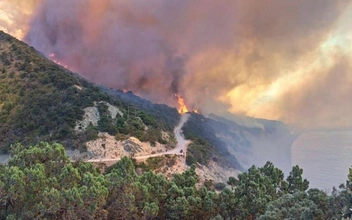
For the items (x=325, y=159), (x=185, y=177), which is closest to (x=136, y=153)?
(x=185, y=177)

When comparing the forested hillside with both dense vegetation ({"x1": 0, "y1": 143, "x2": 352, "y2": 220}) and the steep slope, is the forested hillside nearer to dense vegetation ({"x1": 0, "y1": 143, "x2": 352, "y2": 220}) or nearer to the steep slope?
the steep slope

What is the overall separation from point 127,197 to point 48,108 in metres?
41.2

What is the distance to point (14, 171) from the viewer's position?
2314 cm

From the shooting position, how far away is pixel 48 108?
6116 centimetres

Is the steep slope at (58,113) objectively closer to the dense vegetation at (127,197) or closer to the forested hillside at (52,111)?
the forested hillside at (52,111)

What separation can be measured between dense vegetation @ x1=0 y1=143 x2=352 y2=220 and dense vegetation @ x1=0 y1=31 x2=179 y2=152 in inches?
1086

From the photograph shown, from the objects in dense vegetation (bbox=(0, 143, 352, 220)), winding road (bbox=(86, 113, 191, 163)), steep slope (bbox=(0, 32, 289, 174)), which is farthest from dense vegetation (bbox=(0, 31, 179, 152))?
dense vegetation (bbox=(0, 143, 352, 220))

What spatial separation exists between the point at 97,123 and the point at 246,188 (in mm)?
35749

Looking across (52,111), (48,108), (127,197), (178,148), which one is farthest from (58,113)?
(127,197)

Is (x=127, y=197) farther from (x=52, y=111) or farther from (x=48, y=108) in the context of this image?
(x=48, y=108)

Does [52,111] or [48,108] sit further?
[48,108]

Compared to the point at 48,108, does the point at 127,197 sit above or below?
below

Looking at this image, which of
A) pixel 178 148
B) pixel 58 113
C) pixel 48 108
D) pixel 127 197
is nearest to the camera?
pixel 127 197

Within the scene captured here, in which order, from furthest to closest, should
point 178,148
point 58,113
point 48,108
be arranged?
1. point 178,148
2. point 48,108
3. point 58,113
